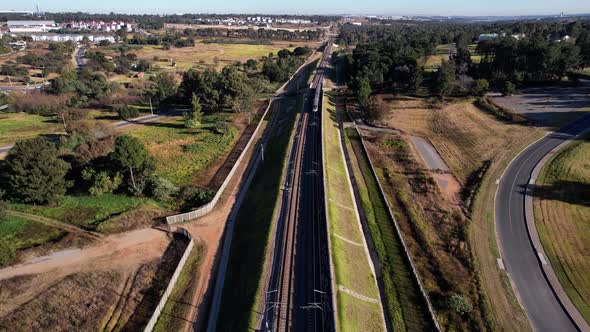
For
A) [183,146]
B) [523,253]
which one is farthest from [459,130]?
[183,146]

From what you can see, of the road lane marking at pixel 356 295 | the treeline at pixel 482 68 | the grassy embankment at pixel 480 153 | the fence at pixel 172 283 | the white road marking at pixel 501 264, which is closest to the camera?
the fence at pixel 172 283

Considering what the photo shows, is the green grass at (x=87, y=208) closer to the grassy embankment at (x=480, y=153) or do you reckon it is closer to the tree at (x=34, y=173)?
the tree at (x=34, y=173)

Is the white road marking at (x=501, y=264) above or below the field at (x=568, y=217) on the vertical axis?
below

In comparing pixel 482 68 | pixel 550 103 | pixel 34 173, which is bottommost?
pixel 34 173

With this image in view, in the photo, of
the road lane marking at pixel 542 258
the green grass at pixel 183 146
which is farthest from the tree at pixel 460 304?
the green grass at pixel 183 146

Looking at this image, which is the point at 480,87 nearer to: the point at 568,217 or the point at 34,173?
the point at 568,217

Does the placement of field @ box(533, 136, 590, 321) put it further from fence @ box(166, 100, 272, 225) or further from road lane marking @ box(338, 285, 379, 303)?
fence @ box(166, 100, 272, 225)

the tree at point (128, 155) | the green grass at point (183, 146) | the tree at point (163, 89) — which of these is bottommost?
the green grass at point (183, 146)
